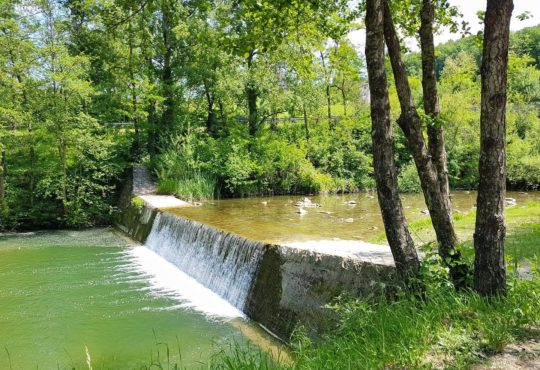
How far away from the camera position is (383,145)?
390 centimetres

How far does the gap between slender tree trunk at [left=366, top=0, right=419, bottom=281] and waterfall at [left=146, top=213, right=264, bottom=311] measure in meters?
3.52

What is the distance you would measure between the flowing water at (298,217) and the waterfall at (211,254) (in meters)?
0.30

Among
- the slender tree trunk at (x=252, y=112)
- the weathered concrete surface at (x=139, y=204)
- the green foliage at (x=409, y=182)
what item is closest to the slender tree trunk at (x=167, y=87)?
the weathered concrete surface at (x=139, y=204)

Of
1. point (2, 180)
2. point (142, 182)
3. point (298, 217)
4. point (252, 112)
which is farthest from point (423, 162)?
point (252, 112)

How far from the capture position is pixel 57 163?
15383 millimetres

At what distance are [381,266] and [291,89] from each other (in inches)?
650

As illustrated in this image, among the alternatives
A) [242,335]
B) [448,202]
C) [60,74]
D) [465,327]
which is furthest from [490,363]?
[60,74]

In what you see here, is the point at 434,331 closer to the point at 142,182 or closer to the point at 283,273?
the point at 283,273

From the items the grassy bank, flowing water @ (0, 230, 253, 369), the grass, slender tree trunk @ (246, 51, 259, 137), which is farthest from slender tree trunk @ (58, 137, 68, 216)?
the grassy bank

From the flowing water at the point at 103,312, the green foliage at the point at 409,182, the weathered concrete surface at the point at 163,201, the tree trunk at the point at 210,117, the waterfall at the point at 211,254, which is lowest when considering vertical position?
the flowing water at the point at 103,312

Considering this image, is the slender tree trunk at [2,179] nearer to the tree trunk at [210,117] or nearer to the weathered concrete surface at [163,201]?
the weathered concrete surface at [163,201]

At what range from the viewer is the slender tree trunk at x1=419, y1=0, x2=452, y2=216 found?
443cm

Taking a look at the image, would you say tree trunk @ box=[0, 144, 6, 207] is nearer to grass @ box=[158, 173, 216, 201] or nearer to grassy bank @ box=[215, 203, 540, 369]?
grass @ box=[158, 173, 216, 201]

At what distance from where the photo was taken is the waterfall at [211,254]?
754cm
